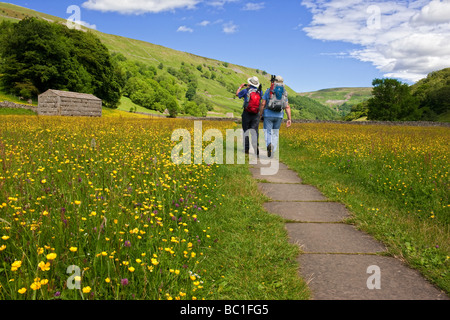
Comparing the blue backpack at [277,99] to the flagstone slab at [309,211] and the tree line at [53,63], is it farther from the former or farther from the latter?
the tree line at [53,63]

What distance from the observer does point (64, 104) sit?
131 ft

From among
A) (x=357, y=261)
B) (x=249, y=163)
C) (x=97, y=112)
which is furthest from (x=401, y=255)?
(x=97, y=112)

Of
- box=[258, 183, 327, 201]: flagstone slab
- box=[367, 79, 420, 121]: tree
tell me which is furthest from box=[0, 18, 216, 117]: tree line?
box=[367, 79, 420, 121]: tree

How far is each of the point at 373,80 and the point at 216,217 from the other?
258ft

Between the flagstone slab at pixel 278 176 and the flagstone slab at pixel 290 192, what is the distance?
0.43m

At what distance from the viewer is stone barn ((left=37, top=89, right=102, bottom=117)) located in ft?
129

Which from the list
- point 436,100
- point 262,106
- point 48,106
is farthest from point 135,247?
point 436,100

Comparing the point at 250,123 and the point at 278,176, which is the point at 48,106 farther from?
the point at 278,176

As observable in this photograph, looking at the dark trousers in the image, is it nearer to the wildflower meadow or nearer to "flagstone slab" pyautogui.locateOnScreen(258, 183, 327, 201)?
"flagstone slab" pyautogui.locateOnScreen(258, 183, 327, 201)

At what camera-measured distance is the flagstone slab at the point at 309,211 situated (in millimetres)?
5184

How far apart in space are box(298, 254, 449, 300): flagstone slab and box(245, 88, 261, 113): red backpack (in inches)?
273

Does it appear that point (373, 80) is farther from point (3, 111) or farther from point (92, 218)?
point (92, 218)

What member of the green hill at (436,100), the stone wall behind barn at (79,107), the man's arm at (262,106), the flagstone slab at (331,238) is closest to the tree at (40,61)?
the stone wall behind barn at (79,107)

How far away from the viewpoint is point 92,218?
137 inches
